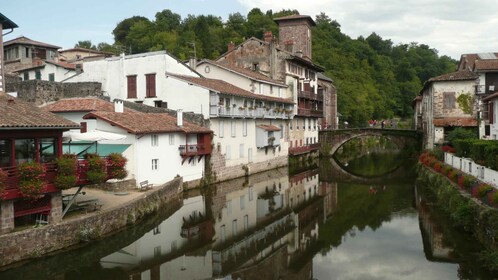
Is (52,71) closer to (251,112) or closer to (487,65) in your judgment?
(251,112)

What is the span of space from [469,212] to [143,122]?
19723mm

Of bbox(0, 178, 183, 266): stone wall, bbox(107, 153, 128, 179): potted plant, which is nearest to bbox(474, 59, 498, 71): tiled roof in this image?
bbox(0, 178, 183, 266): stone wall

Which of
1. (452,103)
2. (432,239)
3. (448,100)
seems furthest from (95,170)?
(452,103)

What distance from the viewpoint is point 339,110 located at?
9488 cm

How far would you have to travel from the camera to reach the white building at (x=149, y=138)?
29125 mm

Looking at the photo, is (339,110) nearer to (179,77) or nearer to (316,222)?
(179,77)

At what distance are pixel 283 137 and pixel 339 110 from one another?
45059 mm

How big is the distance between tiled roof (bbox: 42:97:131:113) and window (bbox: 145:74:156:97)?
503 centimetres

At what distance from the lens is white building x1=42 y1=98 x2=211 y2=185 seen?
95.6ft

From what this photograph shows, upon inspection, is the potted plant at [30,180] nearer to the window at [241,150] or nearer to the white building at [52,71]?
the window at [241,150]

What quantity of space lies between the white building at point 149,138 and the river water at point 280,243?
2462 mm

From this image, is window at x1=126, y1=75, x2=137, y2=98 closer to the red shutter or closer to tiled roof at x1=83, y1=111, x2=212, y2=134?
the red shutter

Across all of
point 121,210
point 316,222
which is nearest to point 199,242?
point 121,210

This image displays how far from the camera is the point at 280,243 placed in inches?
896
